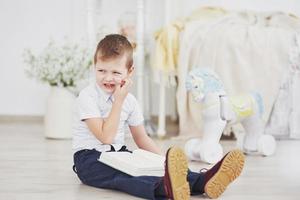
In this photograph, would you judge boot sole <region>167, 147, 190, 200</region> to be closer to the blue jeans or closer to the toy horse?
the blue jeans

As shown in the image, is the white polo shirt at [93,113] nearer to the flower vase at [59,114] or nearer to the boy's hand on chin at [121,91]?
the boy's hand on chin at [121,91]

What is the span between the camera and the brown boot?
4.22ft

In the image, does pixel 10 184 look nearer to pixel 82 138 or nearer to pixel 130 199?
pixel 82 138

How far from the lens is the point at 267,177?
5.89 feet

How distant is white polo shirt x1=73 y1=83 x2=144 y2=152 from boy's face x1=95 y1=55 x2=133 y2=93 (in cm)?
4

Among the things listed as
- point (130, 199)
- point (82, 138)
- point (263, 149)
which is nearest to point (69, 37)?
point (263, 149)

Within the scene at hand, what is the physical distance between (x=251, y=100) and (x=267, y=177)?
517 mm

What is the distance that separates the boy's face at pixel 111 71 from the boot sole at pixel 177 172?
350mm

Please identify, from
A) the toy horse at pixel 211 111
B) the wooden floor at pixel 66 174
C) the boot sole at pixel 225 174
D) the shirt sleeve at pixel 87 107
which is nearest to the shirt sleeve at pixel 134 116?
the shirt sleeve at pixel 87 107

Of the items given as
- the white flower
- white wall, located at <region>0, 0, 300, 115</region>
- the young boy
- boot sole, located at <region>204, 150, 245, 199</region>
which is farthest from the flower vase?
Result: boot sole, located at <region>204, 150, 245, 199</region>

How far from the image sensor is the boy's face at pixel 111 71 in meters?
1.57

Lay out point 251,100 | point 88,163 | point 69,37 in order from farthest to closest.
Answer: point 69,37
point 251,100
point 88,163

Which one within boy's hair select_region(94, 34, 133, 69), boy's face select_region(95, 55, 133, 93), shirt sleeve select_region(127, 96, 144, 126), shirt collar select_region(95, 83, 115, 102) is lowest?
shirt sleeve select_region(127, 96, 144, 126)

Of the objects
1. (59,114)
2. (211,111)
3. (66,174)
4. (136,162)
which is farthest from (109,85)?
(59,114)
